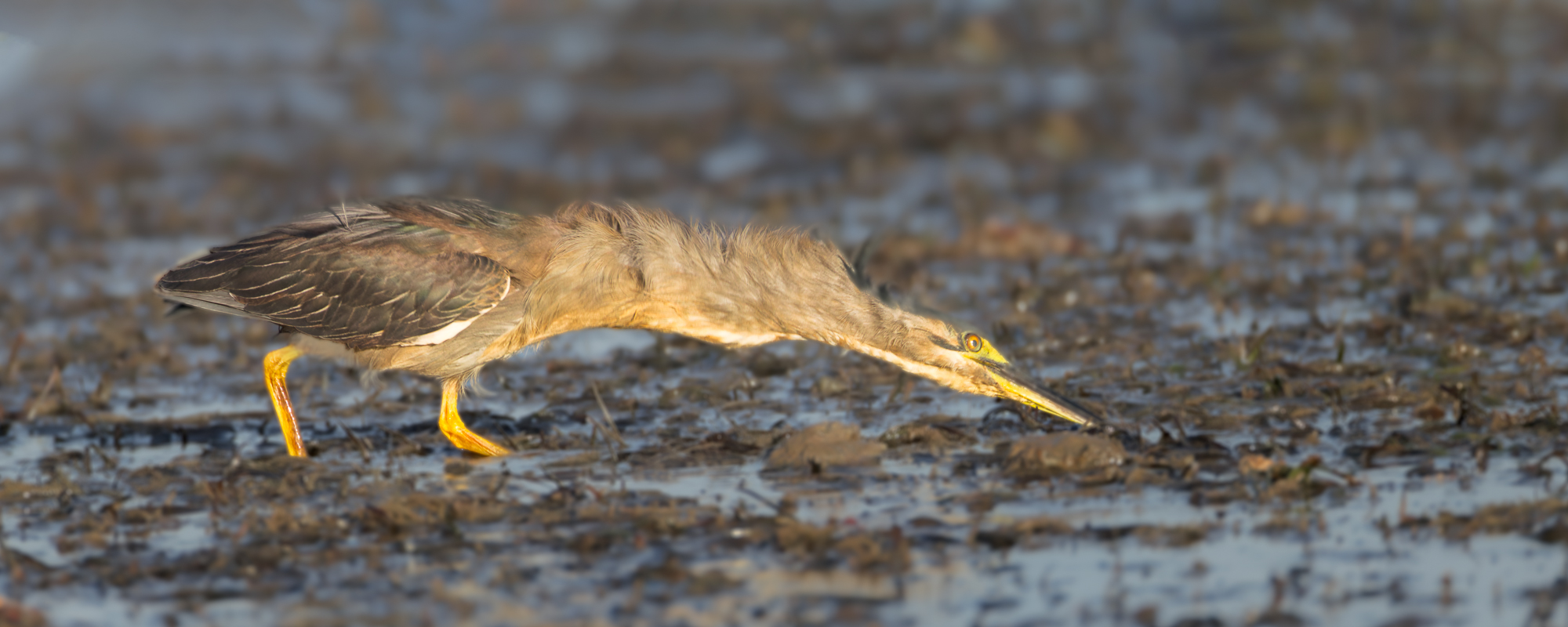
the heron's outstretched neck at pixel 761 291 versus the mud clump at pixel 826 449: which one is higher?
the heron's outstretched neck at pixel 761 291

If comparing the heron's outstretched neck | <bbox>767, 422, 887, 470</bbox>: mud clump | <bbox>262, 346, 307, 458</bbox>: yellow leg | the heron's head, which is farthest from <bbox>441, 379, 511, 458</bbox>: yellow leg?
the heron's head

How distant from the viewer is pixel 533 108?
17.6 metres

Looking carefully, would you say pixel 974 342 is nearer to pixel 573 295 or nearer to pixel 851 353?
pixel 573 295

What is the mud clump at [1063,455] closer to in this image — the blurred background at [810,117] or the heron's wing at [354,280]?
the heron's wing at [354,280]

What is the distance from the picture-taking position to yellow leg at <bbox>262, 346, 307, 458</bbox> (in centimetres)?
762

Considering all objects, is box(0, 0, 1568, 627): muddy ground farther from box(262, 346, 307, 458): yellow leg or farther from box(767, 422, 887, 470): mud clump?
box(262, 346, 307, 458): yellow leg

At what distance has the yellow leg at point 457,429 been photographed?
25.0ft

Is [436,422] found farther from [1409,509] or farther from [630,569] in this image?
[1409,509]

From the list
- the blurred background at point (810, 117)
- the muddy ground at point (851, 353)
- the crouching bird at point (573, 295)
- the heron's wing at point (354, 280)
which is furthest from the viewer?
the blurred background at point (810, 117)

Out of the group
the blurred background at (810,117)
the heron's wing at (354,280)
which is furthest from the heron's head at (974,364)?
the blurred background at (810,117)

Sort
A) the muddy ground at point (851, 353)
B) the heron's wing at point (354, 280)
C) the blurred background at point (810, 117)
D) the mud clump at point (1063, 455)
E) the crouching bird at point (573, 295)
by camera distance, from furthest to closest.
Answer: the blurred background at point (810, 117)
the heron's wing at point (354, 280)
the crouching bird at point (573, 295)
the mud clump at point (1063, 455)
the muddy ground at point (851, 353)

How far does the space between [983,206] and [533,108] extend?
577cm

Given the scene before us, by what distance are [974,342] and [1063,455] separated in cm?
72

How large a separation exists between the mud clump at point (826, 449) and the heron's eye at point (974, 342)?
56 cm
